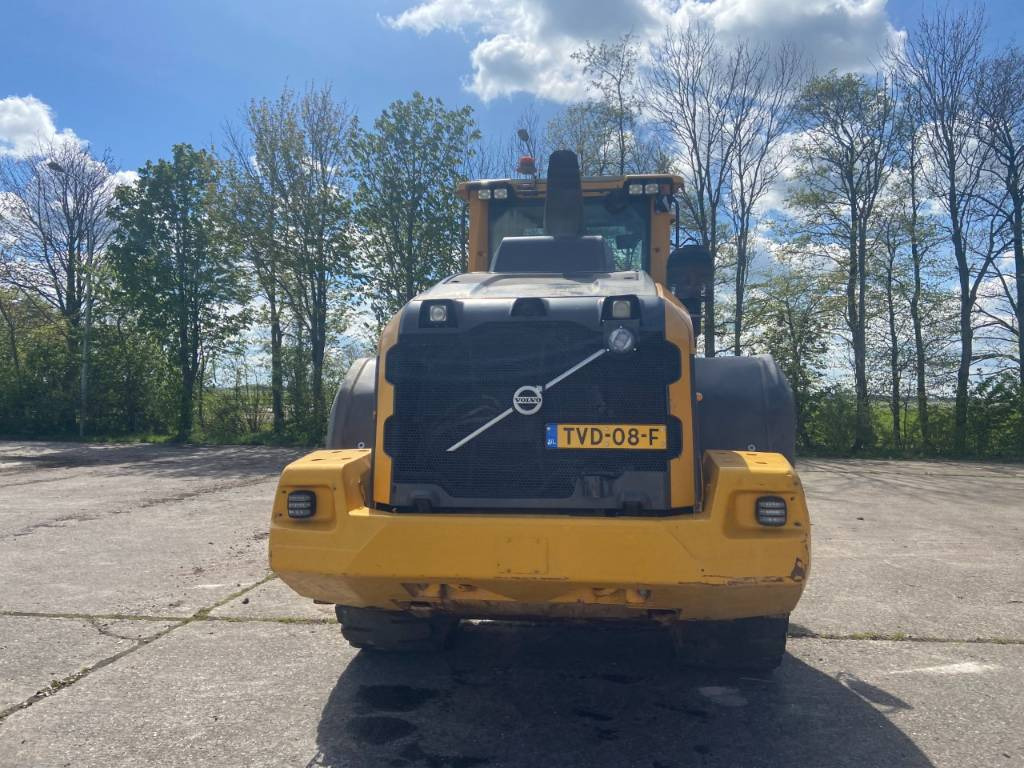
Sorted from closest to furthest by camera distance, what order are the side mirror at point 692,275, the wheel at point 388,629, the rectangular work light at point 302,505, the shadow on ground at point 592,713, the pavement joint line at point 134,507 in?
the shadow on ground at point 592,713 → the rectangular work light at point 302,505 → the wheel at point 388,629 → the side mirror at point 692,275 → the pavement joint line at point 134,507

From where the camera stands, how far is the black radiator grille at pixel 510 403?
3312 millimetres

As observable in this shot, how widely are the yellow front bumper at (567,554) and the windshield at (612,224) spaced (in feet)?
8.55

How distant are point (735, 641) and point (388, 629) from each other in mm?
1689

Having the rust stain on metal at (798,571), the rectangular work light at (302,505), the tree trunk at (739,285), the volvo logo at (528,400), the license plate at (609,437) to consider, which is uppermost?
the tree trunk at (739,285)

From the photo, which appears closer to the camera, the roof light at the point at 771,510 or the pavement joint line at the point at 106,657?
the roof light at the point at 771,510

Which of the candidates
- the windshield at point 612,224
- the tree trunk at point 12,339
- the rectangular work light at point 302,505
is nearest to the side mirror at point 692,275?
the windshield at point 612,224

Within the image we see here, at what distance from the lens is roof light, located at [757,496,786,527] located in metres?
3.06

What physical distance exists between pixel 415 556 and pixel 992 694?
9.38ft

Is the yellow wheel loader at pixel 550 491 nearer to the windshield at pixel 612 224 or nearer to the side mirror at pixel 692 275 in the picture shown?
the side mirror at pixel 692 275

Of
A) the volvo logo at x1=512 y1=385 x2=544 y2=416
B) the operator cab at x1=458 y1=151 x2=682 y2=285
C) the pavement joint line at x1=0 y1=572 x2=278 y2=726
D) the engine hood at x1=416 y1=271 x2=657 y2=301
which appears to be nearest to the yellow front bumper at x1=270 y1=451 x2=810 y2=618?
the volvo logo at x1=512 y1=385 x2=544 y2=416

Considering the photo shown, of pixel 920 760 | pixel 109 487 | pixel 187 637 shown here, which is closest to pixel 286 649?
pixel 187 637

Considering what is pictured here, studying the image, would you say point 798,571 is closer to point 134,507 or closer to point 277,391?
point 134,507

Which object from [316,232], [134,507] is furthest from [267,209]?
[134,507]

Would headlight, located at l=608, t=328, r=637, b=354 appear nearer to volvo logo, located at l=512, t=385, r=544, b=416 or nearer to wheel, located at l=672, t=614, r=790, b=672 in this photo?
volvo logo, located at l=512, t=385, r=544, b=416
